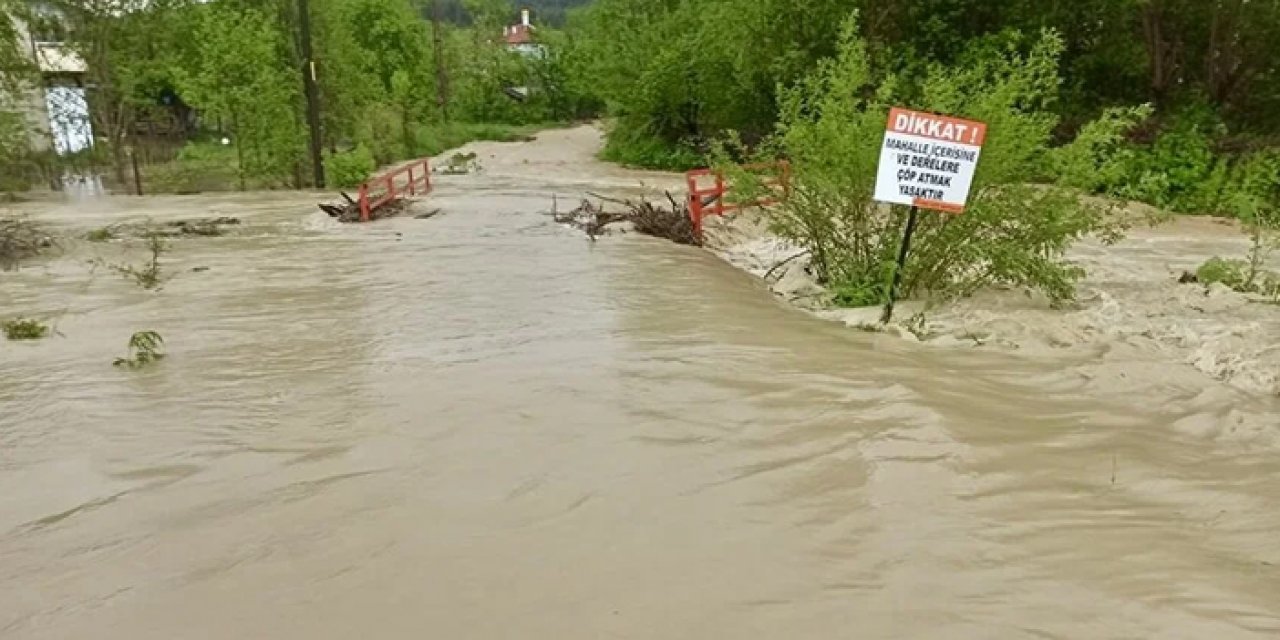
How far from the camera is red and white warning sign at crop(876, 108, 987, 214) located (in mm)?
7281

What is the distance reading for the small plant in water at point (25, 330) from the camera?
328 inches

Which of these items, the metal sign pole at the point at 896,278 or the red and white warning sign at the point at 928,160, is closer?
the red and white warning sign at the point at 928,160

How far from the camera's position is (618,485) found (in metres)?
4.64

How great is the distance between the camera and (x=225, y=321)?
8945 mm

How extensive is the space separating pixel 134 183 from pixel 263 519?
2621 centimetres

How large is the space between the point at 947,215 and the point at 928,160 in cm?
138

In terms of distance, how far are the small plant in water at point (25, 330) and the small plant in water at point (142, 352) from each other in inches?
56.2

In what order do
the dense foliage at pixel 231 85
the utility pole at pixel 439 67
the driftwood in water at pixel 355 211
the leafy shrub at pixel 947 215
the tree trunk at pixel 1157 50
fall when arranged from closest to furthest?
the leafy shrub at pixel 947 215, the driftwood in water at pixel 355 211, the tree trunk at pixel 1157 50, the dense foliage at pixel 231 85, the utility pole at pixel 439 67

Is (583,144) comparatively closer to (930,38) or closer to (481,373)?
(930,38)

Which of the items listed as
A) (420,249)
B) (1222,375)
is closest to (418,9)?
(420,249)

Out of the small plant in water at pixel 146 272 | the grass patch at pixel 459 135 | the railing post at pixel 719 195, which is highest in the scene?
the grass patch at pixel 459 135

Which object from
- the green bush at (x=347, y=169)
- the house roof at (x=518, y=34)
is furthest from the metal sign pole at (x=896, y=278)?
the house roof at (x=518, y=34)

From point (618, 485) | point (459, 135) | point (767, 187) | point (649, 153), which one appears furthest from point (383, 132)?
Answer: point (618, 485)

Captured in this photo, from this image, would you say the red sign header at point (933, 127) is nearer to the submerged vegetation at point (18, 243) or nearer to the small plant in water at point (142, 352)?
the small plant in water at point (142, 352)
